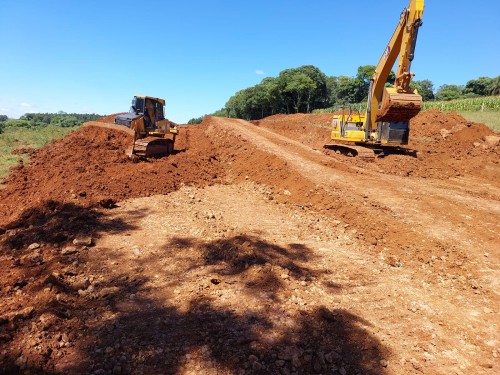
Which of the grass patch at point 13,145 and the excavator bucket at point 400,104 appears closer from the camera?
the excavator bucket at point 400,104

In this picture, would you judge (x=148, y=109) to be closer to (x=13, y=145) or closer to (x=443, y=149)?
(x=13, y=145)

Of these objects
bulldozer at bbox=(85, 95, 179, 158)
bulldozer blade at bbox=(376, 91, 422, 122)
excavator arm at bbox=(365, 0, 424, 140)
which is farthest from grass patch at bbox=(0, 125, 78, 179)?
excavator arm at bbox=(365, 0, 424, 140)

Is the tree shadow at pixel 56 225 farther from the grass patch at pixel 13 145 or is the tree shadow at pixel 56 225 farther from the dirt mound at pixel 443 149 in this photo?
the dirt mound at pixel 443 149

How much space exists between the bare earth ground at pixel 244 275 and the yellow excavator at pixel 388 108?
4101 mm

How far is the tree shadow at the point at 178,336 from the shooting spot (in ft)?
10.2

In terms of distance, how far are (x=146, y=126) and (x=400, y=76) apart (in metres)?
11.3

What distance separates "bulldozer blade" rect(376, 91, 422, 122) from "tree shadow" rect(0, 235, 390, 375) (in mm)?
10650

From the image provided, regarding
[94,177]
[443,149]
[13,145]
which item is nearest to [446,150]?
[443,149]

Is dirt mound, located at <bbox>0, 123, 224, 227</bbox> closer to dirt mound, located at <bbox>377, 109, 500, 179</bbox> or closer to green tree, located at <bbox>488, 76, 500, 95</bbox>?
dirt mound, located at <bbox>377, 109, 500, 179</bbox>

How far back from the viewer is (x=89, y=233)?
628cm

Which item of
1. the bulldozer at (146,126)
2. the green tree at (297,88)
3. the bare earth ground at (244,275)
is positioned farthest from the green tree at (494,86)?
the bulldozer at (146,126)

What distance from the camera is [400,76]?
12555mm

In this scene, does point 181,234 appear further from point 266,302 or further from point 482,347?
point 482,347

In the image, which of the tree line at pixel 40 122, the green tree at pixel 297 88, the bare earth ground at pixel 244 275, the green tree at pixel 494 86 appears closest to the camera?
the bare earth ground at pixel 244 275
